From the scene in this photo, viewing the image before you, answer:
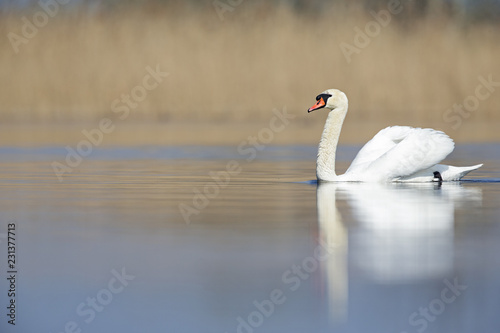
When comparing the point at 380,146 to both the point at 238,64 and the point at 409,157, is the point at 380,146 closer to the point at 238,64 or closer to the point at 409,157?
the point at 409,157

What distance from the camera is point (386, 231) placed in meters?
6.78

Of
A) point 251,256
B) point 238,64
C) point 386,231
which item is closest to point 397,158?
point 386,231

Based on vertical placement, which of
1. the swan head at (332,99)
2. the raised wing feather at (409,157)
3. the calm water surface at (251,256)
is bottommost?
the calm water surface at (251,256)

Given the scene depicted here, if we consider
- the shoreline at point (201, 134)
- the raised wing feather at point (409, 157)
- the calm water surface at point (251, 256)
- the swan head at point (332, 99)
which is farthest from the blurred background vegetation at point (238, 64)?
the calm water surface at point (251, 256)

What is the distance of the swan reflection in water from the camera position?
207 inches

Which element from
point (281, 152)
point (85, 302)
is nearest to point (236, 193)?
point (85, 302)

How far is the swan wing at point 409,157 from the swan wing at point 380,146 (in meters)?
0.20

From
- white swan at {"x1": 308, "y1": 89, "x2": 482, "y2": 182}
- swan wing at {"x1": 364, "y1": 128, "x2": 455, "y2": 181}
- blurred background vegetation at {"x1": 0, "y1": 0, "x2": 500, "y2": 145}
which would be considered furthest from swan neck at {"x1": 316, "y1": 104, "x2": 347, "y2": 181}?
blurred background vegetation at {"x1": 0, "y1": 0, "x2": 500, "y2": 145}

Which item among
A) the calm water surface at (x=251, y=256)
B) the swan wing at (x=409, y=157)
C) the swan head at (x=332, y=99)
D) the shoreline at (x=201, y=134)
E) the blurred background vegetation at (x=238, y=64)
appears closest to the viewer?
the calm water surface at (x=251, y=256)

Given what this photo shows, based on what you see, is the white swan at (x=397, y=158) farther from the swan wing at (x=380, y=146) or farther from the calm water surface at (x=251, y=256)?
the calm water surface at (x=251, y=256)

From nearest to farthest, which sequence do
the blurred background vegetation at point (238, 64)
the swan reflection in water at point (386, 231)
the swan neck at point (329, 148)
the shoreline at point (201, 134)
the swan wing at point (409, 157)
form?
1. the swan reflection in water at point (386, 231)
2. the swan wing at point (409, 157)
3. the swan neck at point (329, 148)
4. the shoreline at point (201, 134)
5. the blurred background vegetation at point (238, 64)

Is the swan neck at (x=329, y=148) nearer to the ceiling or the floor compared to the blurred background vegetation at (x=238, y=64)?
nearer to the floor

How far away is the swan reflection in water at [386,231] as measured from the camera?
5.26 metres

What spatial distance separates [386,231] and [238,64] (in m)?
14.8
